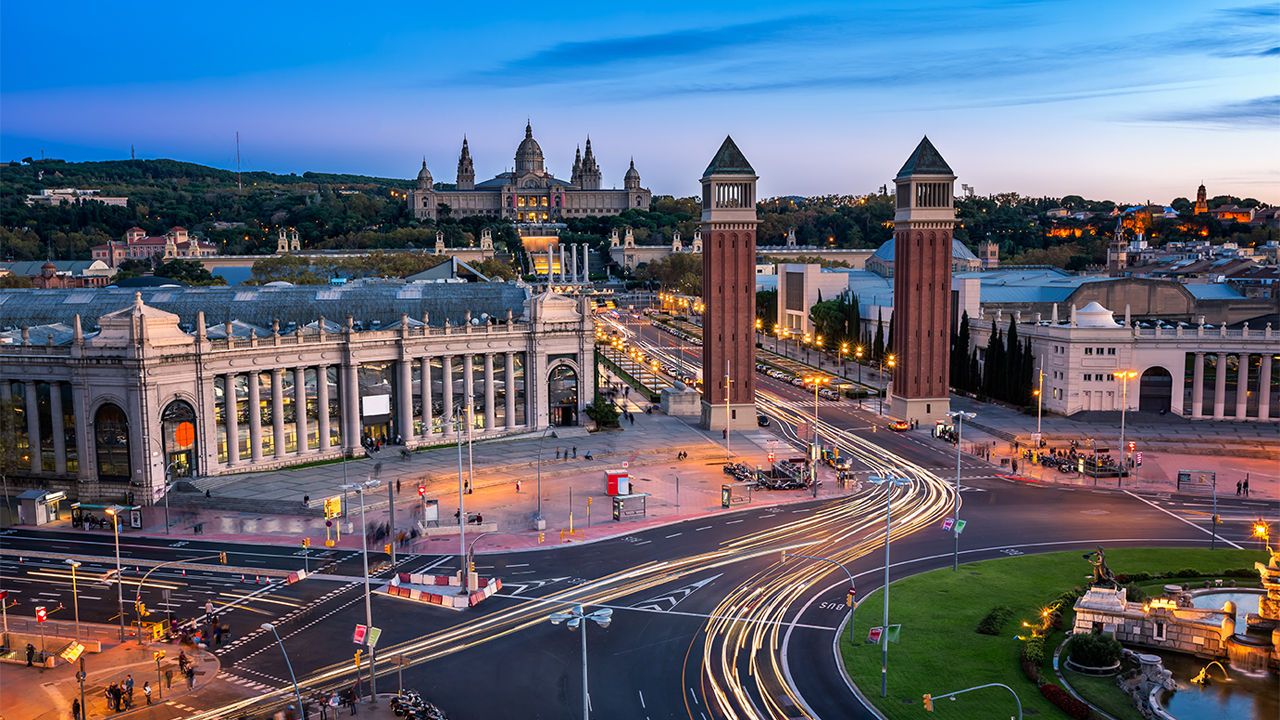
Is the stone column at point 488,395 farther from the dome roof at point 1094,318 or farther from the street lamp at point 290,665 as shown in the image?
the dome roof at point 1094,318

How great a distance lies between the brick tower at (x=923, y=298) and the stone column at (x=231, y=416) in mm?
65591

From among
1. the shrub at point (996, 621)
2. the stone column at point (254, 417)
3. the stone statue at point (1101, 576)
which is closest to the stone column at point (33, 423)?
the stone column at point (254, 417)

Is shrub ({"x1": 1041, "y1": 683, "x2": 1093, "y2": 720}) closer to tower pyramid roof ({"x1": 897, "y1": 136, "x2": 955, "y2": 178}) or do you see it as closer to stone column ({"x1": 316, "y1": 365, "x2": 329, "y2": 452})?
stone column ({"x1": 316, "y1": 365, "x2": 329, "y2": 452})

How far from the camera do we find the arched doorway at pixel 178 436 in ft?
248

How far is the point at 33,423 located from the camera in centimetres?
7600

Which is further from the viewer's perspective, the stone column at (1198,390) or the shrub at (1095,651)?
the stone column at (1198,390)

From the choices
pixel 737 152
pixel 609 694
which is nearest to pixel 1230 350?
pixel 737 152

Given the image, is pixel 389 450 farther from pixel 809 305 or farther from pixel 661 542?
pixel 809 305

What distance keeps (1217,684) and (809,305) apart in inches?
5195

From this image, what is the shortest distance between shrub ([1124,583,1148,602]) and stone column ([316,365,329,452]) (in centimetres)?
6333

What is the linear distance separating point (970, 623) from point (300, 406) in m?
58.9

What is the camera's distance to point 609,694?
1590 inches

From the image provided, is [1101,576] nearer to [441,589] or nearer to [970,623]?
[970,623]

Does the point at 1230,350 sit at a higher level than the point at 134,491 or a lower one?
higher
